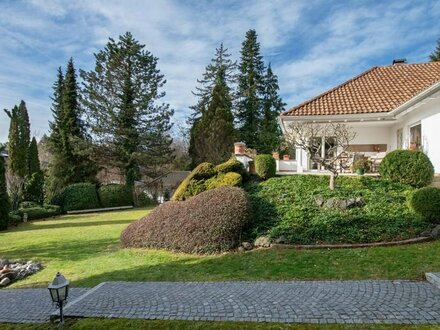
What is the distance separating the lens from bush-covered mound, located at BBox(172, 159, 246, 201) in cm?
1132

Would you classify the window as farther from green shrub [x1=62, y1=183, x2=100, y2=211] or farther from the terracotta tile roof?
green shrub [x1=62, y1=183, x2=100, y2=211]

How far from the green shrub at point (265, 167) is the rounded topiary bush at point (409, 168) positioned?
13.1 feet

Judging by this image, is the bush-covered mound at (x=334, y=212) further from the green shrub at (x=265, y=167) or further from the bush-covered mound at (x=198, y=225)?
the green shrub at (x=265, y=167)

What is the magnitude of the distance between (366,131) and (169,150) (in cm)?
1789

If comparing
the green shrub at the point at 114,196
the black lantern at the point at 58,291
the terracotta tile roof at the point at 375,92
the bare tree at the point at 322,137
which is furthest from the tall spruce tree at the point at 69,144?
the black lantern at the point at 58,291

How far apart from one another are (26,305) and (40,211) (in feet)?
52.9

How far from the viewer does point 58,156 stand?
26.0m

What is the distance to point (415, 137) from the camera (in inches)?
480

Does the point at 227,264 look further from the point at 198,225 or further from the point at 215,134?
the point at 215,134

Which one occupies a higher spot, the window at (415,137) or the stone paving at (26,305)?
the window at (415,137)

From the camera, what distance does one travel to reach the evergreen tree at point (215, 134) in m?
27.0

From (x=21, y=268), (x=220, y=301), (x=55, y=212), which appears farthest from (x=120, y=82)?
(x=220, y=301)

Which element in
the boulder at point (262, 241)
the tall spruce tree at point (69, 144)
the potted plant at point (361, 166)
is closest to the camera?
the boulder at point (262, 241)

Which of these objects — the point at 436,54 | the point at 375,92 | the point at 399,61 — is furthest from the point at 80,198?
the point at 436,54
